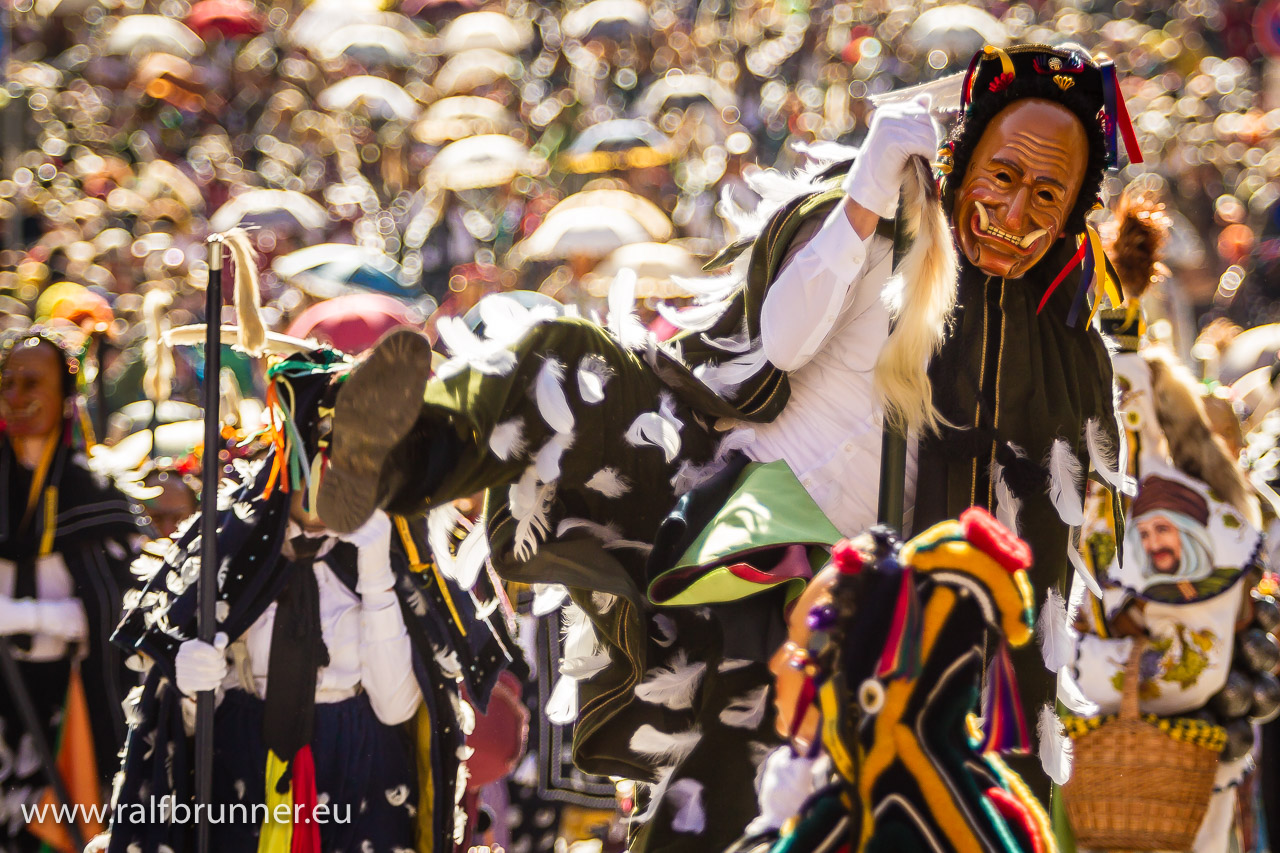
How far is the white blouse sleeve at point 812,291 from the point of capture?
10.5 feet

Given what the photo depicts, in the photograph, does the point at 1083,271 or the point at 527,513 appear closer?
the point at 527,513

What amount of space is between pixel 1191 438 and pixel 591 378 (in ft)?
11.3

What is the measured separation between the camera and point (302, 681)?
5035 mm

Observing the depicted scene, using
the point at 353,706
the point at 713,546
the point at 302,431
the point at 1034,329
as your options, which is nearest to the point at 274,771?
the point at 353,706

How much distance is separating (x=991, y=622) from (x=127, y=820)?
342 cm

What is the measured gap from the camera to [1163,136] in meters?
15.5

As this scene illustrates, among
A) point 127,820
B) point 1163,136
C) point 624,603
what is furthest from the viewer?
point 1163,136

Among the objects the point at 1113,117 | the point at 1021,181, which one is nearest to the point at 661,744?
the point at 1021,181

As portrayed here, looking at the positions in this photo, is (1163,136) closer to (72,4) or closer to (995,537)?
(72,4)

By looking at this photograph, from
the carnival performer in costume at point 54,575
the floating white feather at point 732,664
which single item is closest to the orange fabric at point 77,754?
the carnival performer in costume at point 54,575

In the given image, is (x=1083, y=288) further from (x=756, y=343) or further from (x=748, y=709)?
(x=748, y=709)

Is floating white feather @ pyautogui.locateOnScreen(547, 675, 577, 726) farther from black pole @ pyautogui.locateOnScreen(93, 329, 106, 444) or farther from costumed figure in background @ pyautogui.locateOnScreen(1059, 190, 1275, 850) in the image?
black pole @ pyautogui.locateOnScreen(93, 329, 106, 444)

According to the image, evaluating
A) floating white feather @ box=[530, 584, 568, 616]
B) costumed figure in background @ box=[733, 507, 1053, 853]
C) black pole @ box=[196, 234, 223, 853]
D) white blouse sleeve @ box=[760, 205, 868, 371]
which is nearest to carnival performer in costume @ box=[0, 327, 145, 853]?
black pole @ box=[196, 234, 223, 853]

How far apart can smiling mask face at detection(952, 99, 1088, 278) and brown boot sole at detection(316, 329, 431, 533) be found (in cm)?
123
